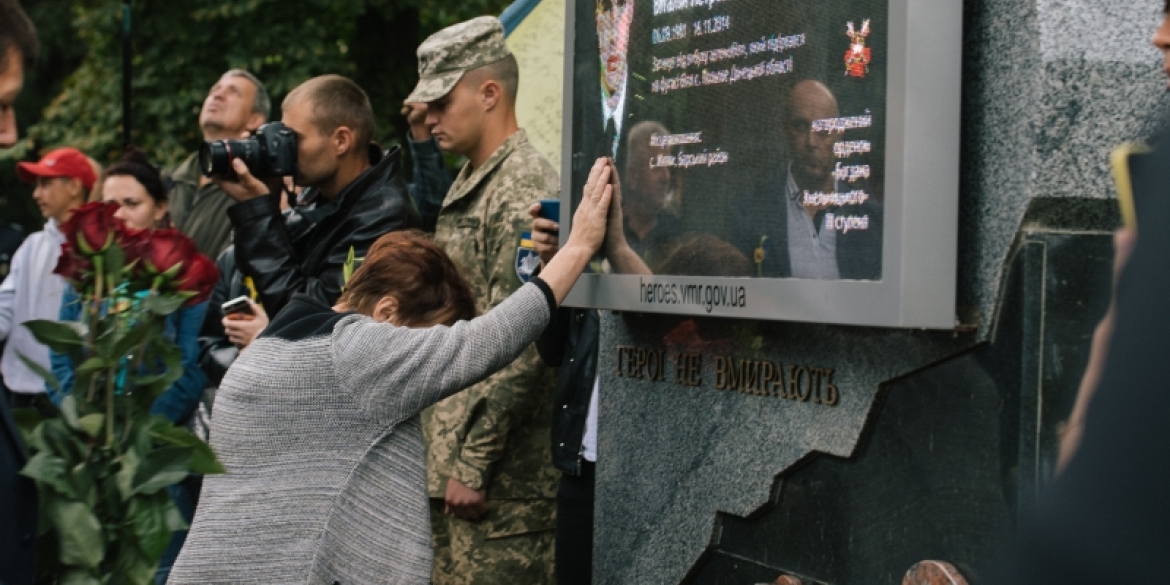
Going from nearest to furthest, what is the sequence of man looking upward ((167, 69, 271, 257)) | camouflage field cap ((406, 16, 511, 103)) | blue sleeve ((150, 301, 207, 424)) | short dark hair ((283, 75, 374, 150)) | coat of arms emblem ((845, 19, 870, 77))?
coat of arms emblem ((845, 19, 870, 77))
camouflage field cap ((406, 16, 511, 103))
short dark hair ((283, 75, 374, 150))
blue sleeve ((150, 301, 207, 424))
man looking upward ((167, 69, 271, 257))

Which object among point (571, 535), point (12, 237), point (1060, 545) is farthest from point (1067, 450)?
point (12, 237)

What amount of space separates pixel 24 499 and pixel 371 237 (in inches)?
78.7

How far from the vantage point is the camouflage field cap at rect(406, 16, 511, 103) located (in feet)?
15.9

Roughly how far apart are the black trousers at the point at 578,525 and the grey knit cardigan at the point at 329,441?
117 cm

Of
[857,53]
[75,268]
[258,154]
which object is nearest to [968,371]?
[857,53]

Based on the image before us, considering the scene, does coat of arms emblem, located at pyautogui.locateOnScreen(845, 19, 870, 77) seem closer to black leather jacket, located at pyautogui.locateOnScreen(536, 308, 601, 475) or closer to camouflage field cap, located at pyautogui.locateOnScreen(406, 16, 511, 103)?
black leather jacket, located at pyautogui.locateOnScreen(536, 308, 601, 475)

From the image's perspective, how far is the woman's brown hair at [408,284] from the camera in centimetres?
345

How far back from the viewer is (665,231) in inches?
135

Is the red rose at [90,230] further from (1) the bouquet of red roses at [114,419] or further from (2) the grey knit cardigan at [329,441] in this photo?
(2) the grey knit cardigan at [329,441]

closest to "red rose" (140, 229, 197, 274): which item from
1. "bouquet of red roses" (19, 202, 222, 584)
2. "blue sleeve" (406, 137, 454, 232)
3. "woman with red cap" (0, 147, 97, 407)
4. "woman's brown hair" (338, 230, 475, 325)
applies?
"bouquet of red roses" (19, 202, 222, 584)

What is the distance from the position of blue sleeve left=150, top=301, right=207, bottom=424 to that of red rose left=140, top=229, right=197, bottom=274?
223 cm

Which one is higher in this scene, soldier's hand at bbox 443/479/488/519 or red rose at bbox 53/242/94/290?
red rose at bbox 53/242/94/290

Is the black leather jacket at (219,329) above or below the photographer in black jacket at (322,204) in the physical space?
below

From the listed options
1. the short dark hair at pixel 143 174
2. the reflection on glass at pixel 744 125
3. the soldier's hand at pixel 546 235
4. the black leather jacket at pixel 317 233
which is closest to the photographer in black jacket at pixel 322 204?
the black leather jacket at pixel 317 233
